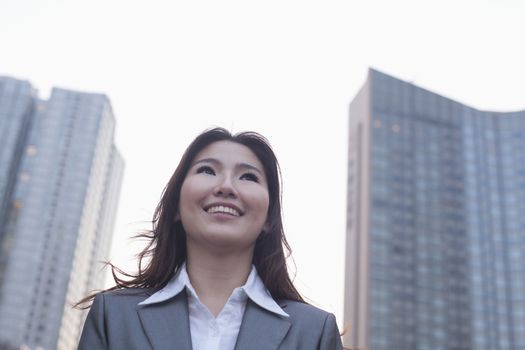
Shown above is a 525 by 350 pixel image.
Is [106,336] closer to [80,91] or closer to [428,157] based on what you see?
[428,157]

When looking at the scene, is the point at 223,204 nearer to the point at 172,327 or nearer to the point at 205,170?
the point at 205,170

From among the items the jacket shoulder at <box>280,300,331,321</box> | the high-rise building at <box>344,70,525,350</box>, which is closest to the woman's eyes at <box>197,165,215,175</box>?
the jacket shoulder at <box>280,300,331,321</box>

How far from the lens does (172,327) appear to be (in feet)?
10.4

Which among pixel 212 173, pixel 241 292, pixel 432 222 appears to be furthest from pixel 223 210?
pixel 432 222

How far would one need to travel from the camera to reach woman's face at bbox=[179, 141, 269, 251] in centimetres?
346

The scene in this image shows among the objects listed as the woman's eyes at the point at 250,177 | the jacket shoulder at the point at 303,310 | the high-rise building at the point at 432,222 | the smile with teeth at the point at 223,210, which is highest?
the high-rise building at the point at 432,222

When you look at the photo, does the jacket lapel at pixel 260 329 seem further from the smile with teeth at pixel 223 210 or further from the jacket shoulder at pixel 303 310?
the smile with teeth at pixel 223 210

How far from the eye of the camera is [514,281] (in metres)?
95.3

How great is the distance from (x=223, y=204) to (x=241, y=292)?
0.48 m

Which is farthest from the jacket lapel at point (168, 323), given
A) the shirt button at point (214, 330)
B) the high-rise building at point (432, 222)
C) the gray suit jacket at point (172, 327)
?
the high-rise building at point (432, 222)

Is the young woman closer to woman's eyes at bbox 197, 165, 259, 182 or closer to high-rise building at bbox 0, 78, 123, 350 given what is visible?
woman's eyes at bbox 197, 165, 259, 182

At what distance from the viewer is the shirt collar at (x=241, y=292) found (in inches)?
132

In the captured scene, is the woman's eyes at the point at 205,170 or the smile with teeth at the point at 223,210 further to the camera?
the woman's eyes at the point at 205,170

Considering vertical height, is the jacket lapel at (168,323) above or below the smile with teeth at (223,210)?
below
